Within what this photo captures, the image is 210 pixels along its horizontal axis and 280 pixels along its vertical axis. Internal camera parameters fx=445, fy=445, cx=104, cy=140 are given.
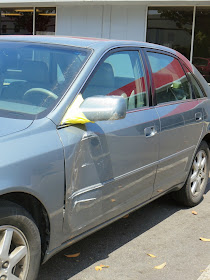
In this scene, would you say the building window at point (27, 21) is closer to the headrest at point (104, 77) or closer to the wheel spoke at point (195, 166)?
the wheel spoke at point (195, 166)

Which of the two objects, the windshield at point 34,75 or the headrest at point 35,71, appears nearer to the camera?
the windshield at point 34,75

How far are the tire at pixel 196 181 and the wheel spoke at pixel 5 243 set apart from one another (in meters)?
2.69

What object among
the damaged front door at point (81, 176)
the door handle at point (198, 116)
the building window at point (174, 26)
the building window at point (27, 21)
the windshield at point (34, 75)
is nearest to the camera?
the damaged front door at point (81, 176)

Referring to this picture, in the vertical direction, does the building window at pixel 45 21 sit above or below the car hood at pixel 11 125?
above

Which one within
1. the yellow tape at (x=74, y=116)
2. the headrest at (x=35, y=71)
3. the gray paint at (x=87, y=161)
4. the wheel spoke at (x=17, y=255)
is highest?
the headrest at (x=35, y=71)

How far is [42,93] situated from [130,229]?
182 centimetres

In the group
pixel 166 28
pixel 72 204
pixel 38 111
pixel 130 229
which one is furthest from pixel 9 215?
pixel 166 28

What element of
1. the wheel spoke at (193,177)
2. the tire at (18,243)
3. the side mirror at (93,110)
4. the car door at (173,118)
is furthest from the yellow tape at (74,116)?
the wheel spoke at (193,177)

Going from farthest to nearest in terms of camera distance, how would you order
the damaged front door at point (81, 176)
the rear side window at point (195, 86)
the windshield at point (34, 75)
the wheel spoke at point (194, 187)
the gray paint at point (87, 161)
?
the wheel spoke at point (194, 187) → the rear side window at point (195, 86) → the windshield at point (34, 75) → the damaged front door at point (81, 176) → the gray paint at point (87, 161)

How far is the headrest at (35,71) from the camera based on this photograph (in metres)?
3.30

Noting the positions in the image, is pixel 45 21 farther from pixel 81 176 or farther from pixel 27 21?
pixel 81 176

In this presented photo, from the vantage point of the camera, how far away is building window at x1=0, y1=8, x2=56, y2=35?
50.3 ft

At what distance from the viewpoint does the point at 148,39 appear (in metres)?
13.9

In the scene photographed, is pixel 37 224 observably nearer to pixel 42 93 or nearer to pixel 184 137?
pixel 42 93
